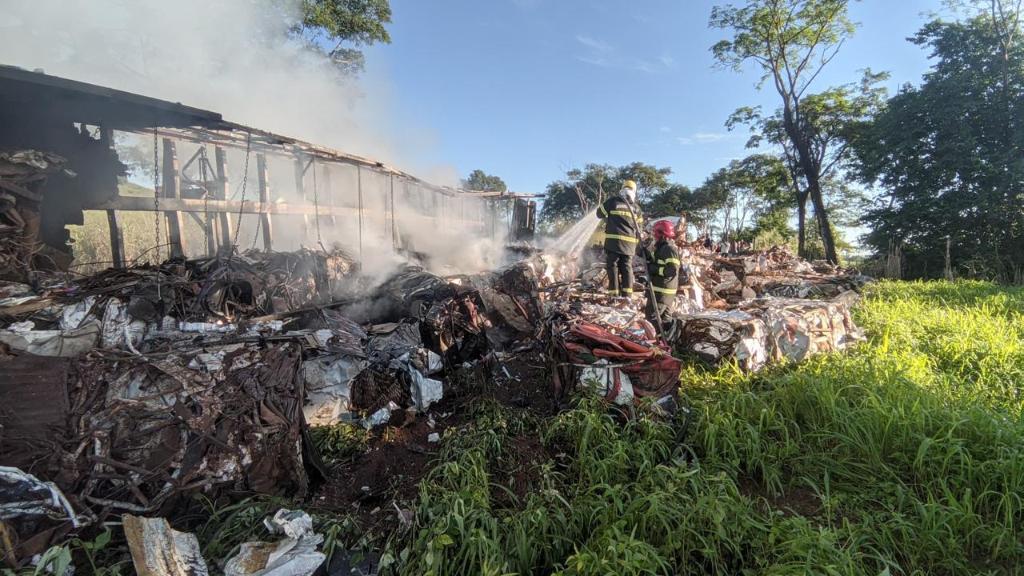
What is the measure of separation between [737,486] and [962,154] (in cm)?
1563

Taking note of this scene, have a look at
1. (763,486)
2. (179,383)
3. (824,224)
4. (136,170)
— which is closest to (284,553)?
(179,383)

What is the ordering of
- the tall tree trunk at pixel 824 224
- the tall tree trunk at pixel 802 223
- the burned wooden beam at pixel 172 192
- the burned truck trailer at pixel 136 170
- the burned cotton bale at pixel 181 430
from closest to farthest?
the burned cotton bale at pixel 181 430 → the burned truck trailer at pixel 136 170 → the burned wooden beam at pixel 172 192 → the tall tree trunk at pixel 824 224 → the tall tree trunk at pixel 802 223

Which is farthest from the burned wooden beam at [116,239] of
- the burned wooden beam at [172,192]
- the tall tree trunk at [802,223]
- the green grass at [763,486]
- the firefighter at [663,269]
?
the tall tree trunk at [802,223]

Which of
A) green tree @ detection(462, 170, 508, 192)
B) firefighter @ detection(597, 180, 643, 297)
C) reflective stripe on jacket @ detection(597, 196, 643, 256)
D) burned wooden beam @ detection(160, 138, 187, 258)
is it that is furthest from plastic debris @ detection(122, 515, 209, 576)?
green tree @ detection(462, 170, 508, 192)

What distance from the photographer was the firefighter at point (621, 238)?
21.5 ft

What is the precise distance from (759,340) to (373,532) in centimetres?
419

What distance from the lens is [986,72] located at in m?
12.1

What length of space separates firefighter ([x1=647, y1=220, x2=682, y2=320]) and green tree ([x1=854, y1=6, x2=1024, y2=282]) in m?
11.8

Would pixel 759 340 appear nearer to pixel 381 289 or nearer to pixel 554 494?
pixel 554 494

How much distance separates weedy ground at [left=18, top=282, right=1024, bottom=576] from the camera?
205cm

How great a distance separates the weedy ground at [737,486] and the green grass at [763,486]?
0.01m

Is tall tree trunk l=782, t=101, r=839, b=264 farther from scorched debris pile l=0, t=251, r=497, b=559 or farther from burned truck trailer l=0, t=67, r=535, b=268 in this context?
scorched debris pile l=0, t=251, r=497, b=559

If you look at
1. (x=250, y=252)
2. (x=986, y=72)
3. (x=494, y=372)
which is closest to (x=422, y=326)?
(x=494, y=372)

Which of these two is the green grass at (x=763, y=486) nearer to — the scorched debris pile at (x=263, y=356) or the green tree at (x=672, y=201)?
the scorched debris pile at (x=263, y=356)
